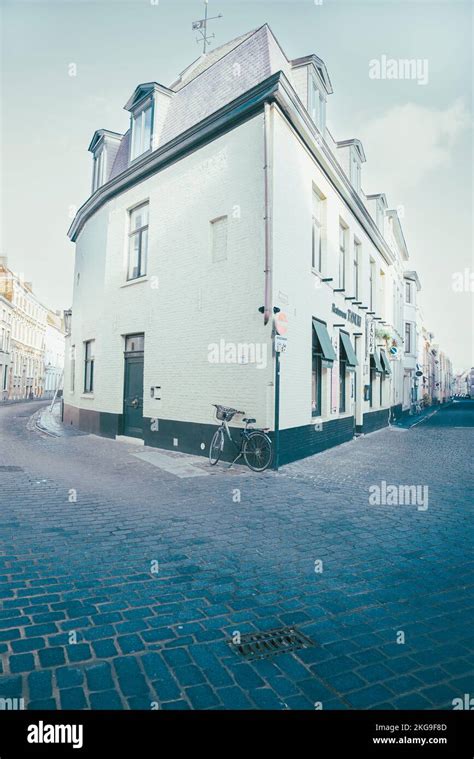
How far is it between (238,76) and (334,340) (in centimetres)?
769

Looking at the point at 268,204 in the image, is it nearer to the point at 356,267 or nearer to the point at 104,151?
the point at 356,267

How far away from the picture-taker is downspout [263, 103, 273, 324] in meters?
9.59

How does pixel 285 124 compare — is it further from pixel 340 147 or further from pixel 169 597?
pixel 169 597

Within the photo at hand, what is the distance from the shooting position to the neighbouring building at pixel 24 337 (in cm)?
4497

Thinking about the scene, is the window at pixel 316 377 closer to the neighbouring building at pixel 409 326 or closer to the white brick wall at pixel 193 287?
the white brick wall at pixel 193 287

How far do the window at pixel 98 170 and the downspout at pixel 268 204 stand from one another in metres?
8.57

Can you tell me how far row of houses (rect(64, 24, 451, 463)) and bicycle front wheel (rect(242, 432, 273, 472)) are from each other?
1.16 feet

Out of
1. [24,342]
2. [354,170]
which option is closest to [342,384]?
[354,170]

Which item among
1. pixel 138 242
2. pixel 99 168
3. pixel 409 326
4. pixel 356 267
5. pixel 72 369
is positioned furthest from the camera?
pixel 409 326

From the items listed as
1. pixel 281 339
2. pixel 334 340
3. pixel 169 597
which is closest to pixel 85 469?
pixel 281 339

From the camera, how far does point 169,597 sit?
3518 millimetres

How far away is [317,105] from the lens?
1272 cm

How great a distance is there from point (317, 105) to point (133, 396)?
33.0 ft
